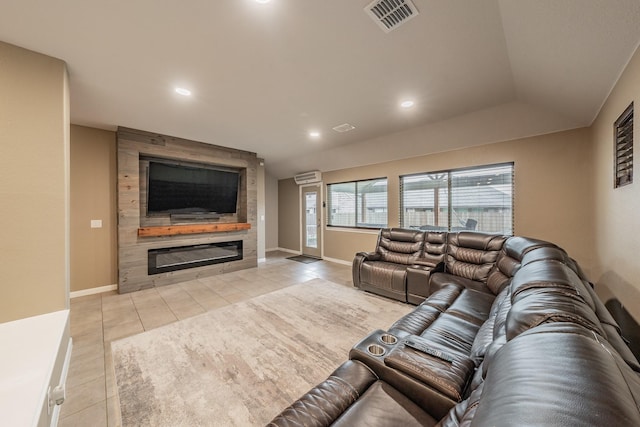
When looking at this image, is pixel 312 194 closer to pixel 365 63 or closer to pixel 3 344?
pixel 365 63

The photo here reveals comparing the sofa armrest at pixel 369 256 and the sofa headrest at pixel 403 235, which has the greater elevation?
the sofa headrest at pixel 403 235

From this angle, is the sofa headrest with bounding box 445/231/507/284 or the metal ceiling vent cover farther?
the sofa headrest with bounding box 445/231/507/284

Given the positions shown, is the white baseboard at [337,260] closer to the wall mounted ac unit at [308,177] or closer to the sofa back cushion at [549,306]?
the wall mounted ac unit at [308,177]

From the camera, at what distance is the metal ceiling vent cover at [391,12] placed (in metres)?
1.58

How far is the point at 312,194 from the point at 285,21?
5.08m

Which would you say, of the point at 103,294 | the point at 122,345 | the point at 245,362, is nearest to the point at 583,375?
the point at 245,362

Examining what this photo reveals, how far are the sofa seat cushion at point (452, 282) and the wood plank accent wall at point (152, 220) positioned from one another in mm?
3914

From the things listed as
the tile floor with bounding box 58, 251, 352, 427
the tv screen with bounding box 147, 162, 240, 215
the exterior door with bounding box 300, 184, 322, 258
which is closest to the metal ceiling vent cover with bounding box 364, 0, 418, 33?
the tile floor with bounding box 58, 251, 352, 427

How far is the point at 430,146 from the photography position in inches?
162

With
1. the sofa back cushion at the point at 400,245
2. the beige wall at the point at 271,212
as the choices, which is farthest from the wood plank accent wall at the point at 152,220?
the sofa back cushion at the point at 400,245

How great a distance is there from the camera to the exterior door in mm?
6539

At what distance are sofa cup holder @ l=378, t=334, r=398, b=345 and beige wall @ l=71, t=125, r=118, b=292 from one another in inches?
181

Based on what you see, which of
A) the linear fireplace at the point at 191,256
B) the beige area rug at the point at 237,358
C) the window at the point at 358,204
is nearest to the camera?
the beige area rug at the point at 237,358

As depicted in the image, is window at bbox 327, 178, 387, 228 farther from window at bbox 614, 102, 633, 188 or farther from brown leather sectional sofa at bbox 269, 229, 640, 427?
window at bbox 614, 102, 633, 188
